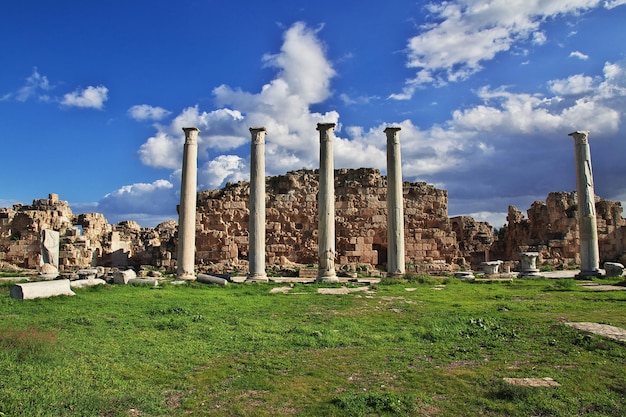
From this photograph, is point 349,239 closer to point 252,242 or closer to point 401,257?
point 401,257

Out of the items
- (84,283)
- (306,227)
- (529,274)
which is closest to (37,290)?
(84,283)

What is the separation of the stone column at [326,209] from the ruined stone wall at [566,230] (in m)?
14.2

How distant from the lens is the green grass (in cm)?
563

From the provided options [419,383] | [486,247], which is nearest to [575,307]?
[419,383]

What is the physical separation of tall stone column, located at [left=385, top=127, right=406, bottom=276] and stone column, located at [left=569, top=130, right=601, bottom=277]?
8.58 m

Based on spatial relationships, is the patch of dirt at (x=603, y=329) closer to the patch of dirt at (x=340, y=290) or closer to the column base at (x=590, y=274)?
the patch of dirt at (x=340, y=290)

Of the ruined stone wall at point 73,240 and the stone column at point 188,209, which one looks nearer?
the stone column at point 188,209

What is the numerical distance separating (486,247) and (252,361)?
94.0 ft

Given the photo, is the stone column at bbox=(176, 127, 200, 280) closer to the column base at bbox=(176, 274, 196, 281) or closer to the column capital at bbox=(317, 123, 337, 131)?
the column base at bbox=(176, 274, 196, 281)

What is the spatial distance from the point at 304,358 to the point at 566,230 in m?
26.2

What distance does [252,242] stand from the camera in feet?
65.9

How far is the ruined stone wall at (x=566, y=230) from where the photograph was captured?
28.1m

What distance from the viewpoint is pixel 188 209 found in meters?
20.7

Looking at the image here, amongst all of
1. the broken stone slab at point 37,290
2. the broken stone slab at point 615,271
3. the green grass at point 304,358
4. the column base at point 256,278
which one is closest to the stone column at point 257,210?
the column base at point 256,278
